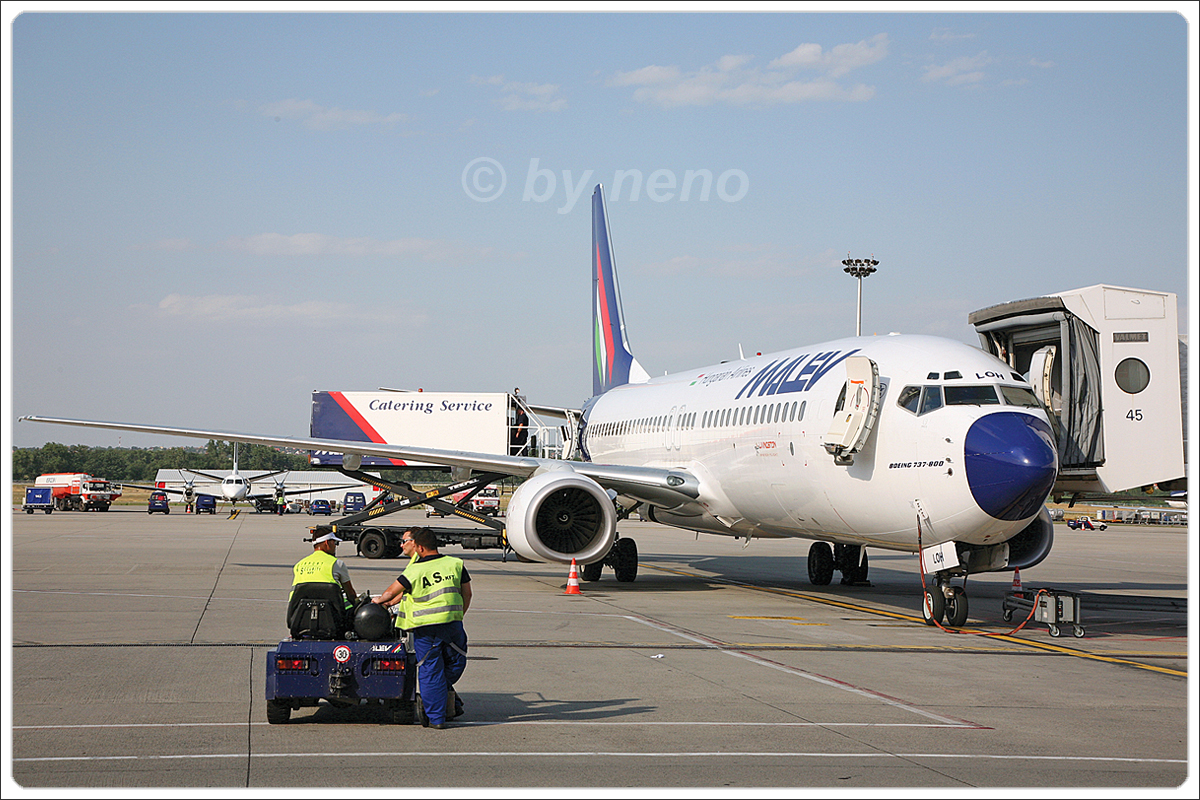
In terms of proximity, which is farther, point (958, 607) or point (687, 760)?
point (958, 607)

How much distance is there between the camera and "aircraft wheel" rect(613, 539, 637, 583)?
2312 centimetres

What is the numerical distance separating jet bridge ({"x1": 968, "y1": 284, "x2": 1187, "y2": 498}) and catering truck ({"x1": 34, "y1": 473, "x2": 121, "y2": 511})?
6968 cm

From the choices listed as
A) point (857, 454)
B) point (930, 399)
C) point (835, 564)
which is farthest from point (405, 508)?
point (930, 399)

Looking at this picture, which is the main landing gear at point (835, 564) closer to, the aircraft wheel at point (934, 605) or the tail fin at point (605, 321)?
the aircraft wheel at point (934, 605)

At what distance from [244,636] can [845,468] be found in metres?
8.46

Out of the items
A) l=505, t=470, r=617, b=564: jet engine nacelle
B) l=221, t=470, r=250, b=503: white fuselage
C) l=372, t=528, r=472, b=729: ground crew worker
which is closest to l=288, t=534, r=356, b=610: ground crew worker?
l=372, t=528, r=472, b=729: ground crew worker

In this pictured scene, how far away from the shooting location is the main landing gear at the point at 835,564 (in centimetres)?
2325

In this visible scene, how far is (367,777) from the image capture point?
7.09 metres

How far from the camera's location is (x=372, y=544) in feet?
102

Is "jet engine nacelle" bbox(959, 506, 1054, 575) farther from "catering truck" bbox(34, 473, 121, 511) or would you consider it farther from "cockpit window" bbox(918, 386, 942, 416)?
→ "catering truck" bbox(34, 473, 121, 511)

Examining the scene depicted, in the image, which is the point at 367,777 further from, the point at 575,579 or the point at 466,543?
the point at 466,543

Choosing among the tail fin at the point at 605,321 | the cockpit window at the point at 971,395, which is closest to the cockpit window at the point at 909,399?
the cockpit window at the point at 971,395

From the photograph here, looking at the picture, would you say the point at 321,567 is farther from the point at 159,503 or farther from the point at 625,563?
the point at 159,503

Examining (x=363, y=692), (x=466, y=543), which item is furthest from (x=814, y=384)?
(x=466, y=543)
